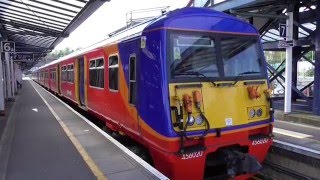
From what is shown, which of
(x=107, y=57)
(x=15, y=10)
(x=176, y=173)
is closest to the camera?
(x=176, y=173)

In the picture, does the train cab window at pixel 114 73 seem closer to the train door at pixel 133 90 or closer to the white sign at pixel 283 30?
the train door at pixel 133 90

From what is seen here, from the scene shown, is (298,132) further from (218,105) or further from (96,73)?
(96,73)

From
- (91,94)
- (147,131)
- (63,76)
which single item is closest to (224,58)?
(147,131)

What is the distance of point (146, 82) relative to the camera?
5945 mm

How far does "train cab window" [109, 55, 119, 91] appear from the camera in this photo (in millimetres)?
7555

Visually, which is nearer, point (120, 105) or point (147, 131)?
point (147, 131)

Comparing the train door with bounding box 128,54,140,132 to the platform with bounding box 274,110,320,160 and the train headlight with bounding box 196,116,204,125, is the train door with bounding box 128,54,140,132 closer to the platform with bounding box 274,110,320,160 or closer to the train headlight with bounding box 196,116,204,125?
the train headlight with bounding box 196,116,204,125

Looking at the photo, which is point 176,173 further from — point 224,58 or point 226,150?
point 224,58

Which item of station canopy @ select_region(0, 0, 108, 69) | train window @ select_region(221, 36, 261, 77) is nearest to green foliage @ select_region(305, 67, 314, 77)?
station canopy @ select_region(0, 0, 108, 69)

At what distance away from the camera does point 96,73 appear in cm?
970

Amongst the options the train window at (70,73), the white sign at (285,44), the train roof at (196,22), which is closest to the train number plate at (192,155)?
the train roof at (196,22)

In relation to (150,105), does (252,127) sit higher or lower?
lower

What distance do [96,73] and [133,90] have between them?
336 centimetres

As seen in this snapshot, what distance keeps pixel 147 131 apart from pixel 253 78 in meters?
2.07
